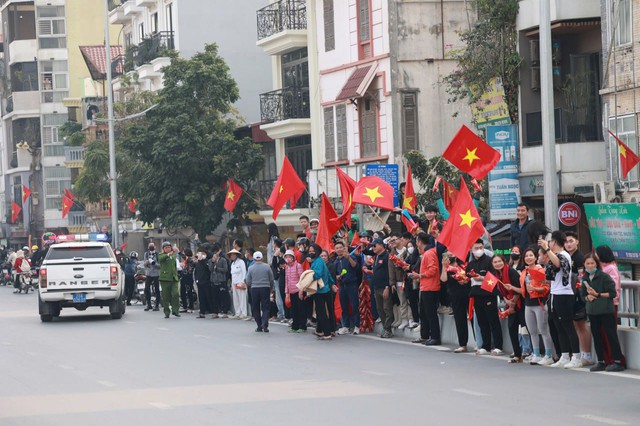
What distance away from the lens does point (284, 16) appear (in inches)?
1757

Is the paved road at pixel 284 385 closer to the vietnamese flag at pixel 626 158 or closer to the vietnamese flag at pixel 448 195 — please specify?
the vietnamese flag at pixel 448 195

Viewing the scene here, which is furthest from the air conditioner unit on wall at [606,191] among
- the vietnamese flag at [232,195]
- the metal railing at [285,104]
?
the metal railing at [285,104]

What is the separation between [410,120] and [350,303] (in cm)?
1411

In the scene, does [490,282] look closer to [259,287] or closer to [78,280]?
[259,287]

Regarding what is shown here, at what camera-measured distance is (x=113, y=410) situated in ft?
48.4

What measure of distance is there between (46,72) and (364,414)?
7311cm

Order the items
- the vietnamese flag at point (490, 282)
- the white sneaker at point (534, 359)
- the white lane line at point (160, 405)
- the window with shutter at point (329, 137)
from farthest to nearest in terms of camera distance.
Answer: the window with shutter at point (329, 137) < the vietnamese flag at point (490, 282) < the white sneaker at point (534, 359) < the white lane line at point (160, 405)

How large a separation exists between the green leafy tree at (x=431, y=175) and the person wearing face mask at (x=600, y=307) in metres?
14.8

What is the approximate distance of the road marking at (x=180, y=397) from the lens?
14984 millimetres

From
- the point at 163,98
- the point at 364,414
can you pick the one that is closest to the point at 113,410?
the point at 364,414

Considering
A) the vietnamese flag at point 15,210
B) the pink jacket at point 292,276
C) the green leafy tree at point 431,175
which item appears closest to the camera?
the pink jacket at point 292,276

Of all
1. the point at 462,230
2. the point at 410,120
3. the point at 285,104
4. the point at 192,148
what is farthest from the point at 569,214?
the point at 192,148

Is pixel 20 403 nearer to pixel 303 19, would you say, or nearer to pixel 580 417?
pixel 580 417

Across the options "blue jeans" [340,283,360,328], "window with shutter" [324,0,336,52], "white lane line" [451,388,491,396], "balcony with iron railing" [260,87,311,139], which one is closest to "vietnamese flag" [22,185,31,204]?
"balcony with iron railing" [260,87,311,139]
